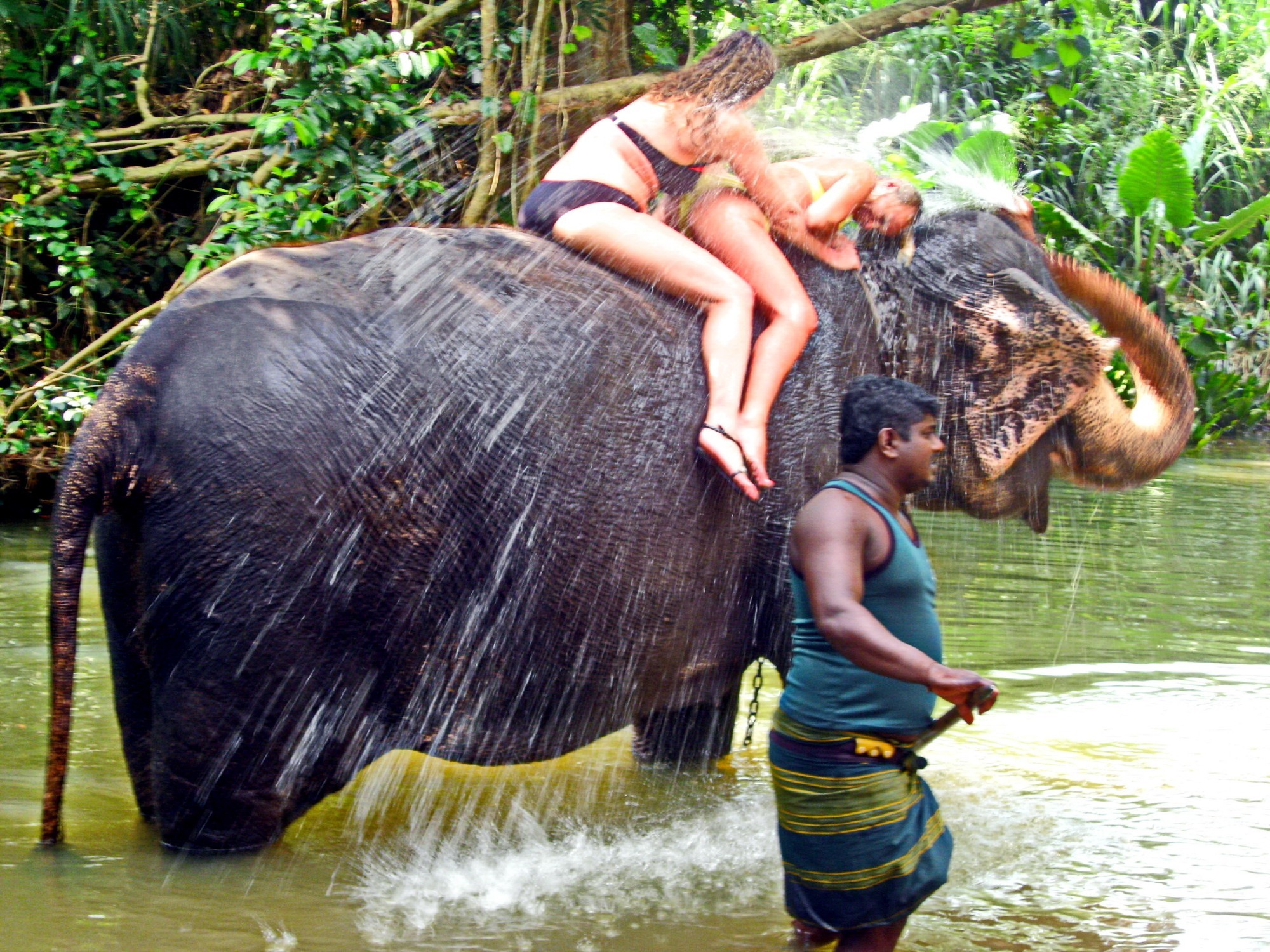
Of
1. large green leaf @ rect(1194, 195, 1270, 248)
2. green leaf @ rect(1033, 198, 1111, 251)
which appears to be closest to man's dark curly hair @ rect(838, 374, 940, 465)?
large green leaf @ rect(1194, 195, 1270, 248)

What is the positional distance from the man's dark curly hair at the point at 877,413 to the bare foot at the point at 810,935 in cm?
90

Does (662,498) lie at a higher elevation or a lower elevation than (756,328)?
lower

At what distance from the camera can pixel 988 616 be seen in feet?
22.0

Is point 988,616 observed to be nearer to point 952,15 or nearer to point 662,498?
point 952,15

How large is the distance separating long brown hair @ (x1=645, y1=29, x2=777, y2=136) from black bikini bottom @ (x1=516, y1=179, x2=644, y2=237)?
11.3 inches

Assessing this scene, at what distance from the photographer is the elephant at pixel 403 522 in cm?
294

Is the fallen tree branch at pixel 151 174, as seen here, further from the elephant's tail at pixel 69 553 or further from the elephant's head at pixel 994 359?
the elephant's tail at pixel 69 553

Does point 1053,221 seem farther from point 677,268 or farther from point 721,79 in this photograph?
point 677,268

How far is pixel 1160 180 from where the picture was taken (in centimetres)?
1115

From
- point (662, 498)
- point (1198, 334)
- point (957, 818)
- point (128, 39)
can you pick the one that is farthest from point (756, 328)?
point (1198, 334)

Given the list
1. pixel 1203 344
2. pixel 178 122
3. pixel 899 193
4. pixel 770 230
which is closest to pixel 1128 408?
pixel 899 193

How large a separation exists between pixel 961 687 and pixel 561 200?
5.86 ft

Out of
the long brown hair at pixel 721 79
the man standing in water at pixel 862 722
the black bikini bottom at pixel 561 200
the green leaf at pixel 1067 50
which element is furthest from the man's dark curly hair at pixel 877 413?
the green leaf at pixel 1067 50

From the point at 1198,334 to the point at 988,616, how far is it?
6.67 meters
